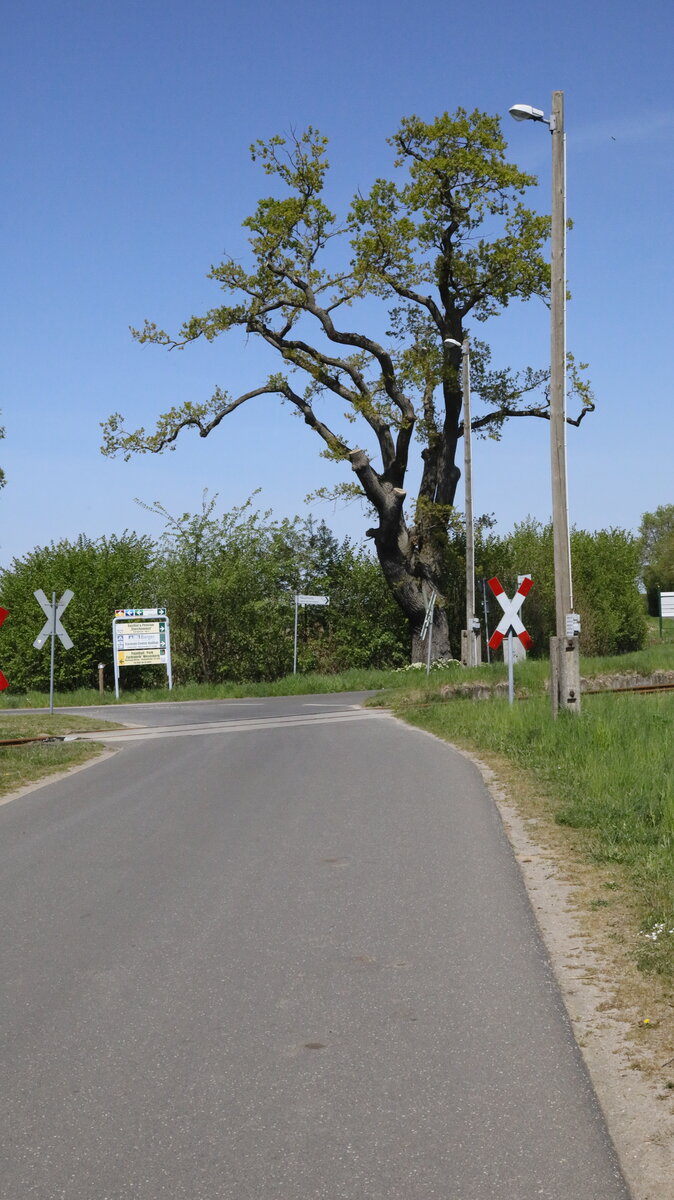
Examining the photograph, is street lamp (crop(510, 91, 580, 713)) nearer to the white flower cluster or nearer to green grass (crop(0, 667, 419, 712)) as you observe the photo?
the white flower cluster

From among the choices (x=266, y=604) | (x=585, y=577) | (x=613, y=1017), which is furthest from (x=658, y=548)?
(x=613, y=1017)

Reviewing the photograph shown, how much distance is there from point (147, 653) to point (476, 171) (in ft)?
56.3

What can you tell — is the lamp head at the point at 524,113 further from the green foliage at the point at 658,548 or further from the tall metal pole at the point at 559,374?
the green foliage at the point at 658,548

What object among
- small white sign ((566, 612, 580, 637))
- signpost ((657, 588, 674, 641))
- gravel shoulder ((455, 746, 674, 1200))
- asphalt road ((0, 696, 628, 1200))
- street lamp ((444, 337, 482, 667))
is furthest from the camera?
signpost ((657, 588, 674, 641))

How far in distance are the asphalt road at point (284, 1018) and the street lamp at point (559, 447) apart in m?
6.83

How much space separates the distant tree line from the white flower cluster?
3326cm

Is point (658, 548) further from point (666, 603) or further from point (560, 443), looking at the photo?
point (560, 443)

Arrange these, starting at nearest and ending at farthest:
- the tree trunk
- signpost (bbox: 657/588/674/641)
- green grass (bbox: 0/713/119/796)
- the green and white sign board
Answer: green grass (bbox: 0/713/119/796) → the green and white sign board → the tree trunk → signpost (bbox: 657/588/674/641)

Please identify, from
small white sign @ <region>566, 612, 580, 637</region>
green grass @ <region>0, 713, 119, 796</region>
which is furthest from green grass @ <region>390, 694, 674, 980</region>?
green grass @ <region>0, 713, 119, 796</region>

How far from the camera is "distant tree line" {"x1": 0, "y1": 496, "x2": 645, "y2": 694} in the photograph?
42.0 m

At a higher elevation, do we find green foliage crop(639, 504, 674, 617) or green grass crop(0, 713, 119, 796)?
green foliage crop(639, 504, 674, 617)

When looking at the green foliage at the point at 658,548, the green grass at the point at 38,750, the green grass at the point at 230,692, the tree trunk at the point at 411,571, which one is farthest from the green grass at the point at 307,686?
the green foliage at the point at 658,548

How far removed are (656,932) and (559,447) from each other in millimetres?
12554

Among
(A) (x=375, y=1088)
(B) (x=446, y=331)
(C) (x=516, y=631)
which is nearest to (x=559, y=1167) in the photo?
(A) (x=375, y=1088)
